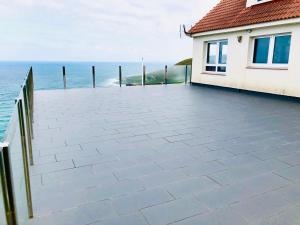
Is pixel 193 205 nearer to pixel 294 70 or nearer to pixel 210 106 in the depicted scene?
pixel 210 106

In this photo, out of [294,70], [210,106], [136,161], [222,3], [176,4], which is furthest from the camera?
[176,4]

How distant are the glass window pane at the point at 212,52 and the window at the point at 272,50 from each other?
208 centimetres

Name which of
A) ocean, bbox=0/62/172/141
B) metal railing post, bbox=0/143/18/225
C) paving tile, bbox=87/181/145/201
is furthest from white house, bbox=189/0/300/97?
metal railing post, bbox=0/143/18/225

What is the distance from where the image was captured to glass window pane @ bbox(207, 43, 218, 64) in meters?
10.6

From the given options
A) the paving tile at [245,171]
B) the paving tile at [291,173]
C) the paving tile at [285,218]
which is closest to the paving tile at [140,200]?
the paving tile at [245,171]

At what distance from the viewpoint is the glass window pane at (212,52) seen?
10.6 meters

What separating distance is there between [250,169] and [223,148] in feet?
2.22

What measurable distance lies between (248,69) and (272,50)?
1.00 m

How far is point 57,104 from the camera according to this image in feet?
22.1

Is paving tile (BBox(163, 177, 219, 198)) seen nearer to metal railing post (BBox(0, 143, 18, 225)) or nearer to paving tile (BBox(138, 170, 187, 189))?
paving tile (BBox(138, 170, 187, 189))

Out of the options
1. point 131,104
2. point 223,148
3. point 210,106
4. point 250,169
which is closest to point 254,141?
point 223,148

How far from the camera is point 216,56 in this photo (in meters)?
10.5

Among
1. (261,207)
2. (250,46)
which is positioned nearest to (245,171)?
(261,207)

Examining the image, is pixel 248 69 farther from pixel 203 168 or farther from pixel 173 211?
pixel 173 211
